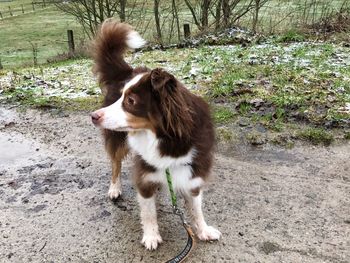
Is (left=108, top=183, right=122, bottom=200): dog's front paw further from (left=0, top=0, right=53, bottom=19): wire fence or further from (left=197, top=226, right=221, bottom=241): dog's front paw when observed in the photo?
(left=0, top=0, right=53, bottom=19): wire fence

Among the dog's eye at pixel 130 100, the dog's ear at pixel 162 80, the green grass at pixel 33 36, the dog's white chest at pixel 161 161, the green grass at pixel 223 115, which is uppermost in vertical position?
the dog's ear at pixel 162 80

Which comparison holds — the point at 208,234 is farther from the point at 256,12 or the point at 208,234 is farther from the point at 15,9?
the point at 15,9

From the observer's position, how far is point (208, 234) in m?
2.99

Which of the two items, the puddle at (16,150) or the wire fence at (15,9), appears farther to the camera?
the wire fence at (15,9)

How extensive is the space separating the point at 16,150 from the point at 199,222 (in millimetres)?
2683

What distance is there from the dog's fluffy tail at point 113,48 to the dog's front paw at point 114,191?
89cm

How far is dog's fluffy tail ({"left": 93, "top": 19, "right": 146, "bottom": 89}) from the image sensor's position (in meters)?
3.29

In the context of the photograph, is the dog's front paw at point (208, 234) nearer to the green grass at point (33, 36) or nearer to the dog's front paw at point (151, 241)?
the dog's front paw at point (151, 241)

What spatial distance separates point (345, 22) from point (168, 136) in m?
8.68

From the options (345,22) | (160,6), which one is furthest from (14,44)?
(345,22)

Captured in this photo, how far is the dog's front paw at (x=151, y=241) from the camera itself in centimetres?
294

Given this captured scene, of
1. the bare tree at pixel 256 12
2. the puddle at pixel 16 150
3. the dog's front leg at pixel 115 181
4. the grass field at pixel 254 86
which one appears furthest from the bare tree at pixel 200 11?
the dog's front leg at pixel 115 181

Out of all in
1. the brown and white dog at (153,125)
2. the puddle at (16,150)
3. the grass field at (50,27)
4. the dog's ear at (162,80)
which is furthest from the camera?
the grass field at (50,27)

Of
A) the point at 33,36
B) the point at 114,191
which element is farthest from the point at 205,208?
the point at 33,36
